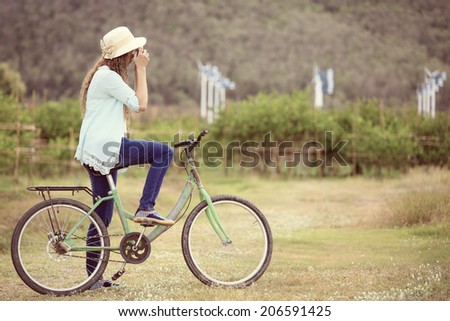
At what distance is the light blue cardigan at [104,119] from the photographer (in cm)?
455

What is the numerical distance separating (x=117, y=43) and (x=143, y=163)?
0.67 m

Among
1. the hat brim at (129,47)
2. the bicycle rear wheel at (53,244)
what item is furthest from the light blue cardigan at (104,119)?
the bicycle rear wheel at (53,244)

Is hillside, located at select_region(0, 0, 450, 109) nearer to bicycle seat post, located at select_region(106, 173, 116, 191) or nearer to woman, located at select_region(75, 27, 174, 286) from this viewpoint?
woman, located at select_region(75, 27, 174, 286)

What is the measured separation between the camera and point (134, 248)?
470 cm

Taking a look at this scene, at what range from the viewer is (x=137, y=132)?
18438 mm

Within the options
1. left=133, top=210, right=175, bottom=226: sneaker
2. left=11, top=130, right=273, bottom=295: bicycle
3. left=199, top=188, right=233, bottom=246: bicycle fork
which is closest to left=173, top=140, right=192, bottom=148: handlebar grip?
left=11, top=130, right=273, bottom=295: bicycle

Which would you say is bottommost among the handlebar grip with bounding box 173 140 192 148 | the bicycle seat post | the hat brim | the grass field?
the grass field

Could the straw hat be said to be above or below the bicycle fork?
above

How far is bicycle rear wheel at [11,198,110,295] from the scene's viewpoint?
4531mm

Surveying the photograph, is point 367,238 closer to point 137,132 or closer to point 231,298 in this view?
point 231,298

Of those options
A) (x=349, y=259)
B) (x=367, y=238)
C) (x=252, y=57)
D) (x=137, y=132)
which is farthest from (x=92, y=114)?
(x=252, y=57)

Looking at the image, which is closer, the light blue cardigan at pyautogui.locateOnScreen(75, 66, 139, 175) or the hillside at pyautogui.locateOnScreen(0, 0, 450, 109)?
the light blue cardigan at pyautogui.locateOnScreen(75, 66, 139, 175)

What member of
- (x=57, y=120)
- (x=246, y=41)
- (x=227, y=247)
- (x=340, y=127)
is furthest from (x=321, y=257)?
(x=246, y=41)

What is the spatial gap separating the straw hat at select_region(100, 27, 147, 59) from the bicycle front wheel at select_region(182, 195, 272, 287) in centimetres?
93
